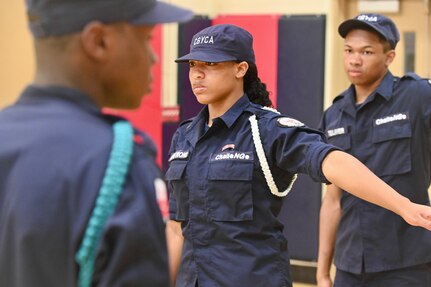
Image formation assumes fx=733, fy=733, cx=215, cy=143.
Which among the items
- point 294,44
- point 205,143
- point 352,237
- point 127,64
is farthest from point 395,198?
point 294,44

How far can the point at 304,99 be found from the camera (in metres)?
5.53

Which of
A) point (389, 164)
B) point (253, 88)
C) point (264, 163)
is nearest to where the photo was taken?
point (264, 163)

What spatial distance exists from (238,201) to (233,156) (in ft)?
0.50

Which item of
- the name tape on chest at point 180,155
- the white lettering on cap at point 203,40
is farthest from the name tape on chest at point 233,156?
the white lettering on cap at point 203,40

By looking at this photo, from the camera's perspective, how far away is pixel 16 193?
1089 mm

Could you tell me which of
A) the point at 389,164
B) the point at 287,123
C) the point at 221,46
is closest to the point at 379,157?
the point at 389,164

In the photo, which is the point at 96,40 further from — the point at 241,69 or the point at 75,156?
the point at 241,69

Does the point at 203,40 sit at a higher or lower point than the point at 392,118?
higher

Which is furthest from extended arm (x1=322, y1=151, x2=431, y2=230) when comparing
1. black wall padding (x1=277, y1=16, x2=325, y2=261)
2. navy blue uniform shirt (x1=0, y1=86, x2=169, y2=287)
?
black wall padding (x1=277, y1=16, x2=325, y2=261)

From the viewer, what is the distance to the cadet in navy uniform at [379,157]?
3061mm

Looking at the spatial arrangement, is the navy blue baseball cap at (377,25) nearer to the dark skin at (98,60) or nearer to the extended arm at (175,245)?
the extended arm at (175,245)

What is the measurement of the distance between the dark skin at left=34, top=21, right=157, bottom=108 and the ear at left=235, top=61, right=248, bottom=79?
1474mm

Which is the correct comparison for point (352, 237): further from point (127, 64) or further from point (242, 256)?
point (127, 64)

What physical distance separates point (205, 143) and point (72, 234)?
157 cm
